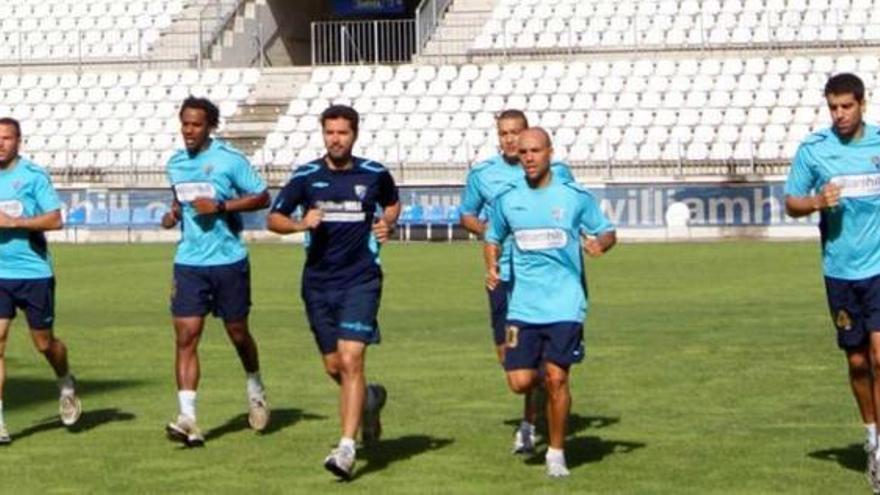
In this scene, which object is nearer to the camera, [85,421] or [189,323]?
[189,323]

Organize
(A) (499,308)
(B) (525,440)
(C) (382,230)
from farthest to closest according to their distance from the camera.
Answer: (A) (499,308)
(B) (525,440)
(C) (382,230)

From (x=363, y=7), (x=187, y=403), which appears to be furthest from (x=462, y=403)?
(x=363, y=7)

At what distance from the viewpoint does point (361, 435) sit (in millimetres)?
13477

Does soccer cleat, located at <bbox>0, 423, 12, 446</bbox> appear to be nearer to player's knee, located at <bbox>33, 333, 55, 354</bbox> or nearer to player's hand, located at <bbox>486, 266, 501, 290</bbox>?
player's knee, located at <bbox>33, 333, 55, 354</bbox>

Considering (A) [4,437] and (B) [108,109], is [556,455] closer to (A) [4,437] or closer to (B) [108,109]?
(A) [4,437]

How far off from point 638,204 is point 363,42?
1440 cm

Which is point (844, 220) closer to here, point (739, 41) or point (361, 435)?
point (361, 435)

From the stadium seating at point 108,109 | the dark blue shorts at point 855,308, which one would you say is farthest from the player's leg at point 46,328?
the stadium seating at point 108,109

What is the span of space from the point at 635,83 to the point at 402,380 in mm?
28021

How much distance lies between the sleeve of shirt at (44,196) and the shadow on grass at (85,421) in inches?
58.8

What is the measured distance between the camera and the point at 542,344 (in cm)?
1201

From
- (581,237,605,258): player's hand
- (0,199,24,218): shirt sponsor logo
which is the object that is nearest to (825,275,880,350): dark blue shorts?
(581,237,605,258): player's hand

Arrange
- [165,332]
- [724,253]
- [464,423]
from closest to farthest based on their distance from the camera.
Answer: [464,423] → [165,332] → [724,253]

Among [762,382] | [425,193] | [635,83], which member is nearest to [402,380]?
[762,382]
